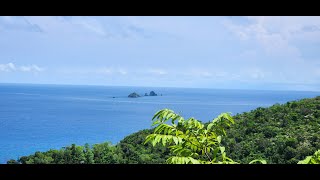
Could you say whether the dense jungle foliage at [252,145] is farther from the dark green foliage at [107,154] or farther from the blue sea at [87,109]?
the blue sea at [87,109]

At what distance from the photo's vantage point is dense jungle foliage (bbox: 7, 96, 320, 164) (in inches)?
268

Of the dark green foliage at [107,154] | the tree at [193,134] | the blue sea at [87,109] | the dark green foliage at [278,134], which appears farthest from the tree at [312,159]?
the blue sea at [87,109]

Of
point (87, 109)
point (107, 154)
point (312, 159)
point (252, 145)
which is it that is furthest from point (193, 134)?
point (87, 109)

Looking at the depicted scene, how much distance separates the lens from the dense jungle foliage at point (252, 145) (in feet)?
22.3

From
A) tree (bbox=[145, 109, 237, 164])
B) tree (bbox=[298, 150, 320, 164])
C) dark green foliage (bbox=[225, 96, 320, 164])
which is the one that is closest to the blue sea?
dark green foliage (bbox=[225, 96, 320, 164])

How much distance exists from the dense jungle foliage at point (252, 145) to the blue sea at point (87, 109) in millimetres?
866

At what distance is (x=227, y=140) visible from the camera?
7.85 m

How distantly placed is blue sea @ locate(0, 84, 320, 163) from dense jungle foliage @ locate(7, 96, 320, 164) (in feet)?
2.84

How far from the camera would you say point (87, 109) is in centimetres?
1541

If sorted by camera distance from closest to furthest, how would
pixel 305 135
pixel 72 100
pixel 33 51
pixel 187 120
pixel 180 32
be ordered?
pixel 187 120
pixel 305 135
pixel 72 100
pixel 180 32
pixel 33 51

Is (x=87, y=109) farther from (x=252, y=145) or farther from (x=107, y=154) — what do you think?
(x=107, y=154)

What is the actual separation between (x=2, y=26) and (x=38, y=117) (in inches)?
1002
